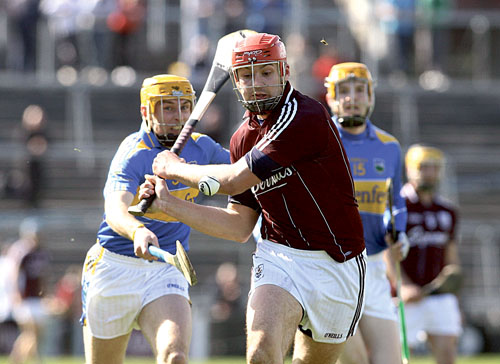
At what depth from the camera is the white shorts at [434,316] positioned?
346 inches

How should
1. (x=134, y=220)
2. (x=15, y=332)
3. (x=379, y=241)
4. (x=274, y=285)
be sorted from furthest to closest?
1. (x=15, y=332)
2. (x=379, y=241)
3. (x=134, y=220)
4. (x=274, y=285)

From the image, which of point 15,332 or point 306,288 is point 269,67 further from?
point 15,332

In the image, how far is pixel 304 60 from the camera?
14.8 metres

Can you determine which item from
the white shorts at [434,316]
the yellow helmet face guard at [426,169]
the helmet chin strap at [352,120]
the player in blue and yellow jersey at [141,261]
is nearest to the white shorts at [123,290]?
the player in blue and yellow jersey at [141,261]

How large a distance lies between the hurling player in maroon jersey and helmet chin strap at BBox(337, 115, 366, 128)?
143 centimetres

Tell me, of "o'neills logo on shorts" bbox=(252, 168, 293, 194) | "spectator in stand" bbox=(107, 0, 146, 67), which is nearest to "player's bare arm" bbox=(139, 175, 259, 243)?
"o'neills logo on shorts" bbox=(252, 168, 293, 194)

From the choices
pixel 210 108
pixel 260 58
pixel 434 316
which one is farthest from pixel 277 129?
pixel 210 108

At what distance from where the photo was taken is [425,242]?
9023mm

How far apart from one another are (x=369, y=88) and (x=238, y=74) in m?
1.80

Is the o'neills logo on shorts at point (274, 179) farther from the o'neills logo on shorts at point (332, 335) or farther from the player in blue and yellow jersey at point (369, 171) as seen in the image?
the player in blue and yellow jersey at point (369, 171)

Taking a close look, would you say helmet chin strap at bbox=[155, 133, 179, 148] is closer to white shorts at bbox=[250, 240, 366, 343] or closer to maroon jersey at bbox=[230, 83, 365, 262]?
maroon jersey at bbox=[230, 83, 365, 262]

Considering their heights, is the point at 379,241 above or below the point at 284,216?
below

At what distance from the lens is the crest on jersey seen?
6.65 metres

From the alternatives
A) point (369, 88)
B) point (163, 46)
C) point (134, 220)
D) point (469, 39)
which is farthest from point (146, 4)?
point (134, 220)
